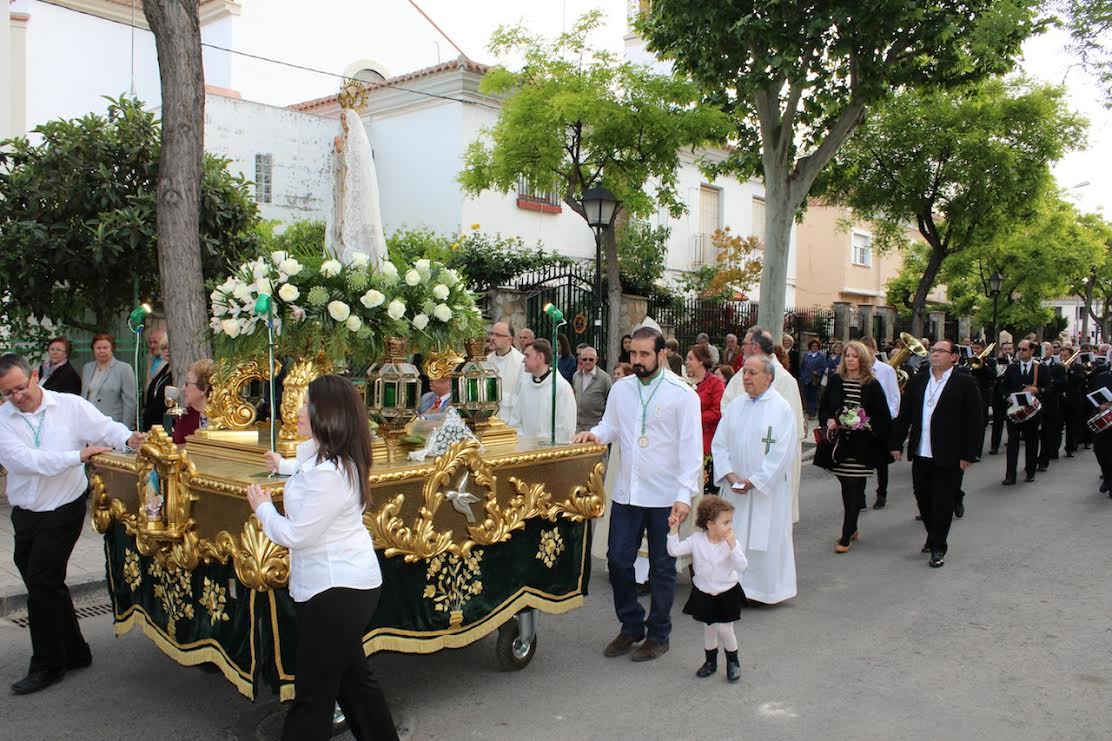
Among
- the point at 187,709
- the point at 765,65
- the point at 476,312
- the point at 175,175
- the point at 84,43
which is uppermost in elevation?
the point at 84,43

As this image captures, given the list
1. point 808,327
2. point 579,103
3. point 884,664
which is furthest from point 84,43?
point 884,664

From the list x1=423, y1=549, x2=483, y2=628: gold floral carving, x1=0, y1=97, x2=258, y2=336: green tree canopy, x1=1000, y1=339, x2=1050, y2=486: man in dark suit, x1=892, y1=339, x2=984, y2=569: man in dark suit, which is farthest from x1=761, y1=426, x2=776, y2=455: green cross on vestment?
x1=1000, y1=339, x2=1050, y2=486: man in dark suit

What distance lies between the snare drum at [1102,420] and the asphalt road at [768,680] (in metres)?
4.26

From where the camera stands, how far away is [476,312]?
5332 mm

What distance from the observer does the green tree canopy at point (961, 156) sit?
820 inches

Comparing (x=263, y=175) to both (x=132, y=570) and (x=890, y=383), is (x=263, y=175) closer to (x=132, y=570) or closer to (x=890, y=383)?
(x=890, y=383)

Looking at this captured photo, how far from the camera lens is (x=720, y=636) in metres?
5.14

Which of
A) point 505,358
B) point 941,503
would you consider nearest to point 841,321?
point 941,503

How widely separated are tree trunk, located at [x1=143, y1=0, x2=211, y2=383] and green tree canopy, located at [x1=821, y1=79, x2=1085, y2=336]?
14.8 metres

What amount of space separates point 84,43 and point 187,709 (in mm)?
20041

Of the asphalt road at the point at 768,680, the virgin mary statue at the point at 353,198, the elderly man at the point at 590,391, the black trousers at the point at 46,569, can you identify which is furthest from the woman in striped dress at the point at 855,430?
the black trousers at the point at 46,569

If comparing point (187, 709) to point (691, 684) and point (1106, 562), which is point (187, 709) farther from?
point (1106, 562)

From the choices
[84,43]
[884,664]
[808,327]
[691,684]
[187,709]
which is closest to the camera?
[187,709]

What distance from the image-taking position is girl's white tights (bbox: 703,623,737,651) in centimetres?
506
